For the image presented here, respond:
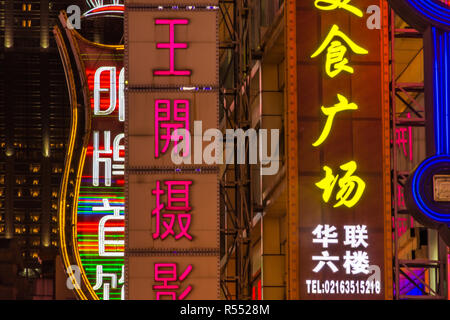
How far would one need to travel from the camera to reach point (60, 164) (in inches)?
4156

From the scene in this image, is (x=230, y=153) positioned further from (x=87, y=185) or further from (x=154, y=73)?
(x=154, y=73)

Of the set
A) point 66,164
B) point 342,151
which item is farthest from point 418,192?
point 66,164

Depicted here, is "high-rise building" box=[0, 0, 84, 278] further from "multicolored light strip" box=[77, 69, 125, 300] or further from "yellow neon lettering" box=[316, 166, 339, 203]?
"yellow neon lettering" box=[316, 166, 339, 203]

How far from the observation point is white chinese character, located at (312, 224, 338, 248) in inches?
738

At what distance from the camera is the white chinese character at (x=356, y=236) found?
18719 mm

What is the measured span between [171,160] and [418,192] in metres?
8.17

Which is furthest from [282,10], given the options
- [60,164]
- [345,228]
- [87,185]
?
[60,164]

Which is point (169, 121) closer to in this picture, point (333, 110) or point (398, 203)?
point (333, 110)

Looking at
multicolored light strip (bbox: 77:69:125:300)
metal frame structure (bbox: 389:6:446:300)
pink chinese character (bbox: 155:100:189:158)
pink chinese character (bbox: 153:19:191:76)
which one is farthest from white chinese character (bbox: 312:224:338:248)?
multicolored light strip (bbox: 77:69:125:300)

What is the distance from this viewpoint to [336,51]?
19.4 meters

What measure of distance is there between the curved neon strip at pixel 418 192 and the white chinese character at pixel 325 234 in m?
7.97

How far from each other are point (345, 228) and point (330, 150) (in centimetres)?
143

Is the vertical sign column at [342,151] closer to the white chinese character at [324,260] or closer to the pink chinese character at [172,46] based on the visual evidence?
the white chinese character at [324,260]
